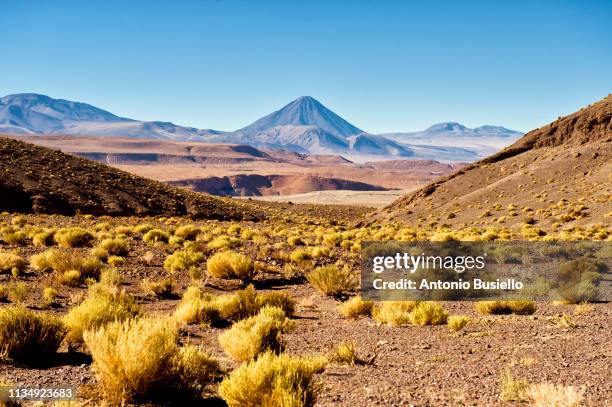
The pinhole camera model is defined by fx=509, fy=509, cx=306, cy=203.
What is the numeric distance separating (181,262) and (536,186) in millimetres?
33748

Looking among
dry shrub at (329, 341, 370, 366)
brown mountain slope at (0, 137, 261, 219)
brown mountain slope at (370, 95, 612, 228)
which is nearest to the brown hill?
brown mountain slope at (0, 137, 261, 219)

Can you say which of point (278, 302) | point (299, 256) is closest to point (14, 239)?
point (299, 256)

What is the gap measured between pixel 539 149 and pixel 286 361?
50.0m

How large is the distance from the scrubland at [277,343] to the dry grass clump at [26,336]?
17 mm

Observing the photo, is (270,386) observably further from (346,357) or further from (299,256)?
(299,256)

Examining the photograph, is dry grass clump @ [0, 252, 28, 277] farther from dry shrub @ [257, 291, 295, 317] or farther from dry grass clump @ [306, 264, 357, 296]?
dry grass clump @ [306, 264, 357, 296]

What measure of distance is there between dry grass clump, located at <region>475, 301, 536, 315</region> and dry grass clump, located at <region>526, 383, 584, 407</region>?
16.8ft

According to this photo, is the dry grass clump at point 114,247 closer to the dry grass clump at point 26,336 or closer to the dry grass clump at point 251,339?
the dry grass clump at point 26,336

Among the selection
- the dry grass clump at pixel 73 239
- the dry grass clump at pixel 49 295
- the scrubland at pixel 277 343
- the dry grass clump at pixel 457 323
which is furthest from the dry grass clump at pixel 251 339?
the dry grass clump at pixel 73 239

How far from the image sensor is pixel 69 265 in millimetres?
12750

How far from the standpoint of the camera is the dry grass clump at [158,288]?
39.1ft

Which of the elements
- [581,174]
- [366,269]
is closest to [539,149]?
[581,174]

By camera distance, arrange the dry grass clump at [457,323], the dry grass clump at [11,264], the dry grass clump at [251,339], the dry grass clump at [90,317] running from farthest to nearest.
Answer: the dry grass clump at [11,264] → the dry grass clump at [457,323] → the dry grass clump at [90,317] → the dry grass clump at [251,339]

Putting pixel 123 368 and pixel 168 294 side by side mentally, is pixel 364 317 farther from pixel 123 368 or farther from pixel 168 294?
pixel 123 368
